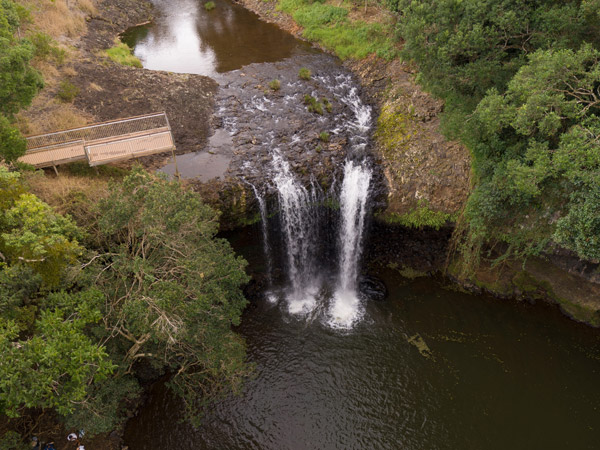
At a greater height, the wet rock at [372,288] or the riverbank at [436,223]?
the riverbank at [436,223]

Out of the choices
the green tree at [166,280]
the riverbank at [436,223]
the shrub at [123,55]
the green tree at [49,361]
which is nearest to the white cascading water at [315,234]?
the riverbank at [436,223]

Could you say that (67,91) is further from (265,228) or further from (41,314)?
(41,314)

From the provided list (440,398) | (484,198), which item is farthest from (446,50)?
(440,398)

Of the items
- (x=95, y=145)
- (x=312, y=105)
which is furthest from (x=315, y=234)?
(x=95, y=145)

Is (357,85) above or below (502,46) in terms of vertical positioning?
below

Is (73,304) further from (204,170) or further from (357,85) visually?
(357,85)

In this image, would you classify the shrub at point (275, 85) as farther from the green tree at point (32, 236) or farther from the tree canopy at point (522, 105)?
the green tree at point (32, 236)
